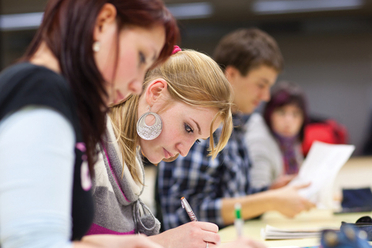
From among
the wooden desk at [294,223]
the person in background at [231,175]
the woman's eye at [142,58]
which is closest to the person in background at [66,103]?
the woman's eye at [142,58]

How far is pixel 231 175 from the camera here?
1.56 meters

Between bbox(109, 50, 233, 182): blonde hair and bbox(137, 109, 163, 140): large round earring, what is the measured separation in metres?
0.04

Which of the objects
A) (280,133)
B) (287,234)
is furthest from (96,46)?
(280,133)

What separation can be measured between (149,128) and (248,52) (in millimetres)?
916

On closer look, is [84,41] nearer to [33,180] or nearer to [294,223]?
[33,180]

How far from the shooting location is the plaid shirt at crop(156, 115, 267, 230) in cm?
144

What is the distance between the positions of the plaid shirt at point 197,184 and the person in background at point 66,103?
0.81 meters

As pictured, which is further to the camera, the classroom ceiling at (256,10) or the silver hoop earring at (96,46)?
the classroom ceiling at (256,10)

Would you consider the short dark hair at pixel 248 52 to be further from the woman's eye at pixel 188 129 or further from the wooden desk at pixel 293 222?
Result: the woman's eye at pixel 188 129

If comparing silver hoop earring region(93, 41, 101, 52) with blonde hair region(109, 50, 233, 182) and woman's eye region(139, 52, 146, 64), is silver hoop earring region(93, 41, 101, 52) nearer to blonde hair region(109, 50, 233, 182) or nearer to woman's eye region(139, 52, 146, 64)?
woman's eye region(139, 52, 146, 64)

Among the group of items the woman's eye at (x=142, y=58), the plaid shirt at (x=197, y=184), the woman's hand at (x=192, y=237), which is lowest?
the plaid shirt at (x=197, y=184)

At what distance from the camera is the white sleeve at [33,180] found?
428 millimetres

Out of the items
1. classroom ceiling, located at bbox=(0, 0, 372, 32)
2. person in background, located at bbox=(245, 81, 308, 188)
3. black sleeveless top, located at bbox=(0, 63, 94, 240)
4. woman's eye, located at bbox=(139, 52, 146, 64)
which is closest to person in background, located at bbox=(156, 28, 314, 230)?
person in background, located at bbox=(245, 81, 308, 188)

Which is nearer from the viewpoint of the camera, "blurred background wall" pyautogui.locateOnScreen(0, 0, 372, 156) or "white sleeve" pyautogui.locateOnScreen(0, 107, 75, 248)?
"white sleeve" pyautogui.locateOnScreen(0, 107, 75, 248)
